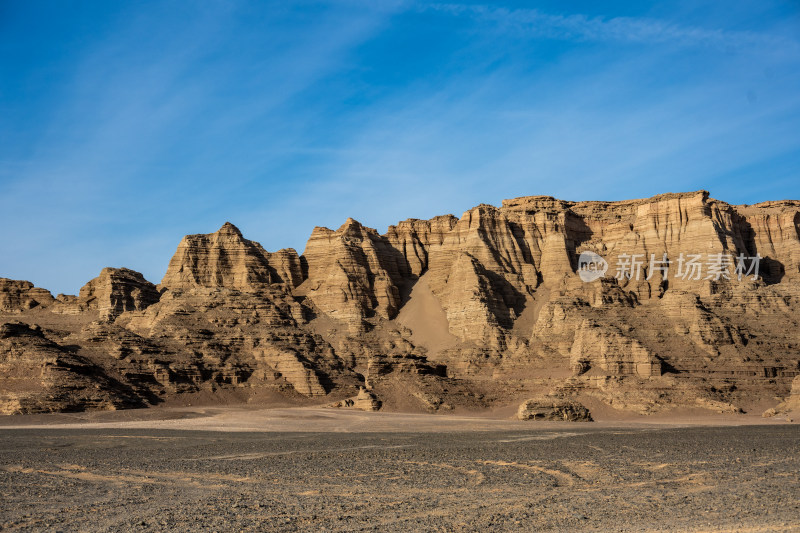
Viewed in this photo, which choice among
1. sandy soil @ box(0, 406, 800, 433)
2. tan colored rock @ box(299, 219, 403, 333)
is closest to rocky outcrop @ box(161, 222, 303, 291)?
tan colored rock @ box(299, 219, 403, 333)

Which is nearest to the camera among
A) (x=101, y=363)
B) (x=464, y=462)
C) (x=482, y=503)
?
(x=482, y=503)

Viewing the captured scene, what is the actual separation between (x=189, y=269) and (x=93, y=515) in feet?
307

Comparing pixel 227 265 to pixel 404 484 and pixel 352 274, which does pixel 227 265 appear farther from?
pixel 404 484

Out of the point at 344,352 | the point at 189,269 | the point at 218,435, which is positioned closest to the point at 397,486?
the point at 218,435

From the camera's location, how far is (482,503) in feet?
66.4

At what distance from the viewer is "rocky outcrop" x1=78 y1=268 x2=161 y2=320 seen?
340ft

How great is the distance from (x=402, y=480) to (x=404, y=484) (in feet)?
3.22

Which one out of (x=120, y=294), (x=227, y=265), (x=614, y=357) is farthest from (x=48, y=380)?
(x=227, y=265)

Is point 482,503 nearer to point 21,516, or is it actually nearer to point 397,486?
point 397,486

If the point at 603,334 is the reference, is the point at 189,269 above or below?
above

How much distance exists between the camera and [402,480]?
2489 cm

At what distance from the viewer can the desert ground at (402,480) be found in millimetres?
17828

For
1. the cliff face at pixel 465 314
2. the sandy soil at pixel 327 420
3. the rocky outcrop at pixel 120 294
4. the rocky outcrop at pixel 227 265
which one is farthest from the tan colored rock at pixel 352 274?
the sandy soil at pixel 327 420

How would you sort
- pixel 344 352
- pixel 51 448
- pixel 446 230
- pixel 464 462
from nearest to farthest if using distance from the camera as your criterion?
pixel 464 462 < pixel 51 448 < pixel 344 352 < pixel 446 230
